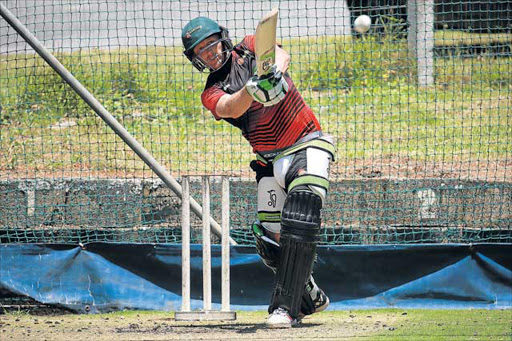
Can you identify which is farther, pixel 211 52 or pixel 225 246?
pixel 225 246

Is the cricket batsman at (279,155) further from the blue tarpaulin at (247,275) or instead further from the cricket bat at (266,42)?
the blue tarpaulin at (247,275)

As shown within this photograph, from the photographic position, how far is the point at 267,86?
4930 millimetres

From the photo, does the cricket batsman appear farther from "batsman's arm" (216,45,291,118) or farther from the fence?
the fence

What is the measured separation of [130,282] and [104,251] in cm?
36

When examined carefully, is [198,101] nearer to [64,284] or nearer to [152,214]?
[152,214]

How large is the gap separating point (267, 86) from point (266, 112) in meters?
0.64

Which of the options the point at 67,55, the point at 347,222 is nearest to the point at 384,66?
the point at 347,222

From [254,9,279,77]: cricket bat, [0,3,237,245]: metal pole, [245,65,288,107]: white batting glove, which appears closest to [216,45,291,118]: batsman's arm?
[245,65,288,107]: white batting glove

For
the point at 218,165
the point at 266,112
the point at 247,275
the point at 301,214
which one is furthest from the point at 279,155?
the point at 218,165

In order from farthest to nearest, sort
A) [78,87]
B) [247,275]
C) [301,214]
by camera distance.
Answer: [247,275] → [78,87] → [301,214]

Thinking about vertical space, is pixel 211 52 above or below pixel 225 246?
above

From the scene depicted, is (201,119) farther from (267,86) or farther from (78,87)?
(267,86)

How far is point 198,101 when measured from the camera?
34.5 ft

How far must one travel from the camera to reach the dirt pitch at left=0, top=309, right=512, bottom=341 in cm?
520
